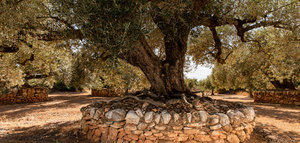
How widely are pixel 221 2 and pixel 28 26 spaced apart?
8221 millimetres

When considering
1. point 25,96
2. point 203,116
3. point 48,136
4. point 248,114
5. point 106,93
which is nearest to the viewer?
point 203,116

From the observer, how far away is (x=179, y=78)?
632 centimetres

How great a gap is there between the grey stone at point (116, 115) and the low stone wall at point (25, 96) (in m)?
14.8

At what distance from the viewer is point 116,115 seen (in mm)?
4652

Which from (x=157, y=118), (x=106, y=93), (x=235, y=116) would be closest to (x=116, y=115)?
(x=157, y=118)

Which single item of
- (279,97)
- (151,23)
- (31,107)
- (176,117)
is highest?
(151,23)

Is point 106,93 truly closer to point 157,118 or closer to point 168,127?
point 157,118

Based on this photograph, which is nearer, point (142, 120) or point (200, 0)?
point (142, 120)

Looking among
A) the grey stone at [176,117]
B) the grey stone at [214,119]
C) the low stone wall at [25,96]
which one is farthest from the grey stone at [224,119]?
the low stone wall at [25,96]

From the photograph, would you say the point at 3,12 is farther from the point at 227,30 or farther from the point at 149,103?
the point at 227,30

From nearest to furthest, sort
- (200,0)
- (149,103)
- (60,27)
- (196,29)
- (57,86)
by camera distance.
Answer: (149,103), (200,0), (60,27), (196,29), (57,86)

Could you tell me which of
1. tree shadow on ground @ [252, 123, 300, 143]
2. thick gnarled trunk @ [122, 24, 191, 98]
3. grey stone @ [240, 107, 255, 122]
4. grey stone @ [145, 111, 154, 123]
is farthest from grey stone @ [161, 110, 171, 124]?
tree shadow on ground @ [252, 123, 300, 143]

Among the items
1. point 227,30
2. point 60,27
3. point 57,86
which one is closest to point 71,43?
point 60,27

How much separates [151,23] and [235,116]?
3.96m
